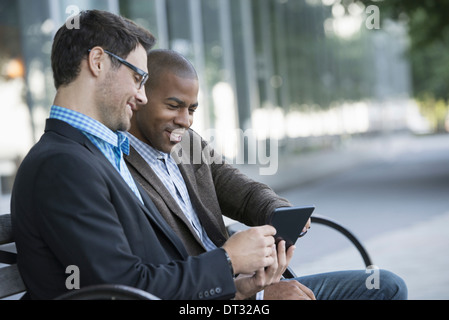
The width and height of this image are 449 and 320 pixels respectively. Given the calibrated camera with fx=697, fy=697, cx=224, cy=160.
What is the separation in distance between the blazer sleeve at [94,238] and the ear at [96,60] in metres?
0.34

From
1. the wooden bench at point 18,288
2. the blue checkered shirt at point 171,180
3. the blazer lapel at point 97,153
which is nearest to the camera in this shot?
the wooden bench at point 18,288

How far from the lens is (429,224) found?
29.2 feet

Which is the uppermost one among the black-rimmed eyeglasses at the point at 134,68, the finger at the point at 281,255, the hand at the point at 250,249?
the black-rimmed eyeglasses at the point at 134,68

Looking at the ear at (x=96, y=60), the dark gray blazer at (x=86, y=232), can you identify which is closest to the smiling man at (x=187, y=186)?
the dark gray blazer at (x=86, y=232)

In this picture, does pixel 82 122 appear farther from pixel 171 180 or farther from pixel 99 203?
pixel 171 180

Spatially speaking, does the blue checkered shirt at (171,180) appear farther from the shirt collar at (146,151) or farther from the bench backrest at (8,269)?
the bench backrest at (8,269)

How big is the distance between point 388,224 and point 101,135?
7460mm

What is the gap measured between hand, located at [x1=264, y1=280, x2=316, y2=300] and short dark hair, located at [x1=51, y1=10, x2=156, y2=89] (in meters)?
1.02

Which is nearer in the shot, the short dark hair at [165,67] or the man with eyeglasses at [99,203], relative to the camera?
the man with eyeglasses at [99,203]

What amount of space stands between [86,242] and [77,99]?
53cm

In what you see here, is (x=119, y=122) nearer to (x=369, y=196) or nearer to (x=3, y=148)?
(x=3, y=148)

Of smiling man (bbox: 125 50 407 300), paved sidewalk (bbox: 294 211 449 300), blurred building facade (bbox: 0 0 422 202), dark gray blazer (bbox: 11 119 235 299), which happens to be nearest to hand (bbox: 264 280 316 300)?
smiling man (bbox: 125 50 407 300)

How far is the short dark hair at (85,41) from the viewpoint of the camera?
2287 millimetres

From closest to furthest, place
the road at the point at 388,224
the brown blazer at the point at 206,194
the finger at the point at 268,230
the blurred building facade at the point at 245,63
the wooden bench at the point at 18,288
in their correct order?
the wooden bench at the point at 18,288, the finger at the point at 268,230, the brown blazer at the point at 206,194, the road at the point at 388,224, the blurred building facade at the point at 245,63
